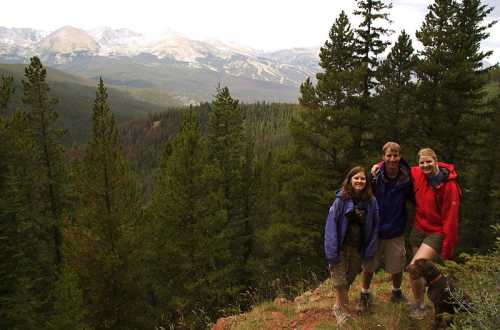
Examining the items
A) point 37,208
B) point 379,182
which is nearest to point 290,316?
point 379,182

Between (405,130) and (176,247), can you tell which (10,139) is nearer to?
(176,247)

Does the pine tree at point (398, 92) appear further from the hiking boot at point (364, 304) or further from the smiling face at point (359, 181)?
the smiling face at point (359, 181)

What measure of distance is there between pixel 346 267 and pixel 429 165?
81.1 inches

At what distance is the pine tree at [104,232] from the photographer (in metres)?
16.0

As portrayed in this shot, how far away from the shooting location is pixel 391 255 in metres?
6.21

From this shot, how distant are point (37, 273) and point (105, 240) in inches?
201

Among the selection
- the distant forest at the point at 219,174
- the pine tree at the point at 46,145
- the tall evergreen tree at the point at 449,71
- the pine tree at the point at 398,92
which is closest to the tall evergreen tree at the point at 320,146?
the distant forest at the point at 219,174

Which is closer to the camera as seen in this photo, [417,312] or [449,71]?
[417,312]

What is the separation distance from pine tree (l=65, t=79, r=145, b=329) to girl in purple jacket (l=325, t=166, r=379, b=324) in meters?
12.5

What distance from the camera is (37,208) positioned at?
66.3 ft

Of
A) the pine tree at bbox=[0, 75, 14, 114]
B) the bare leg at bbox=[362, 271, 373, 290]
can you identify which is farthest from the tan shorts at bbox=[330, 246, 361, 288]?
the pine tree at bbox=[0, 75, 14, 114]

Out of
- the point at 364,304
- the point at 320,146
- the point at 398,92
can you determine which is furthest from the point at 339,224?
the point at 398,92

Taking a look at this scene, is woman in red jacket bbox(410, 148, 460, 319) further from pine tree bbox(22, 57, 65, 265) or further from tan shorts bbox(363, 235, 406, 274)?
pine tree bbox(22, 57, 65, 265)

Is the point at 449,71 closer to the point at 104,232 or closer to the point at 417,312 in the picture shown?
the point at 417,312
